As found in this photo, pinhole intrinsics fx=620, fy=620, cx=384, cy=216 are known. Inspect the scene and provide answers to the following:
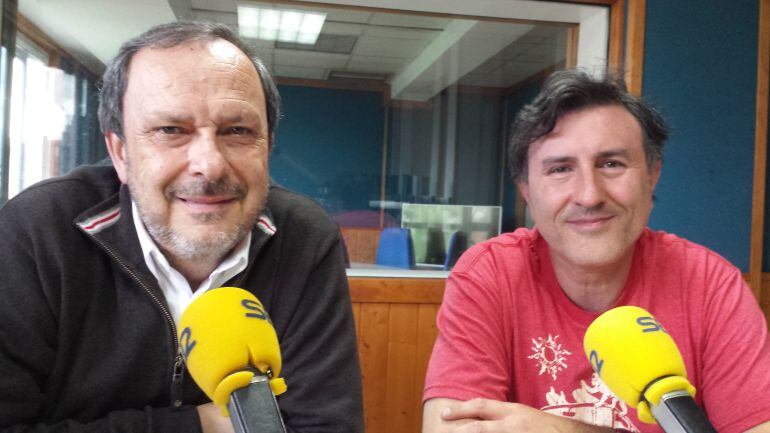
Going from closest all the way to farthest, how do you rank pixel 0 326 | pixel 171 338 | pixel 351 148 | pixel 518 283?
pixel 0 326
pixel 171 338
pixel 518 283
pixel 351 148

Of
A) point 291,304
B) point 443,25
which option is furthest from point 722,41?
point 291,304

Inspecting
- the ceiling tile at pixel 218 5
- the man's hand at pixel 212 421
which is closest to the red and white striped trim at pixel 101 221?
the man's hand at pixel 212 421

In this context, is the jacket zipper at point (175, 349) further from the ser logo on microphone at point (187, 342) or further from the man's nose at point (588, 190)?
the man's nose at point (588, 190)

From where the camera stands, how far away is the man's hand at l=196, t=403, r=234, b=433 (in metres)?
1.11

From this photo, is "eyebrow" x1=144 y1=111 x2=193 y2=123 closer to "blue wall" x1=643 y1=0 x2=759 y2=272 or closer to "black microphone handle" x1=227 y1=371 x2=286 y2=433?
"black microphone handle" x1=227 y1=371 x2=286 y2=433

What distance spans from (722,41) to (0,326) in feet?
9.73

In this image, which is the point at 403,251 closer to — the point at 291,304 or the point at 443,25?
the point at 443,25

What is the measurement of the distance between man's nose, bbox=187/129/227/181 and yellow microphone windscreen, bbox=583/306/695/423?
0.71 m

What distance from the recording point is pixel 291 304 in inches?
51.4

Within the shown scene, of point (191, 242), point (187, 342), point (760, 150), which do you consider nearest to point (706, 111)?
point (760, 150)

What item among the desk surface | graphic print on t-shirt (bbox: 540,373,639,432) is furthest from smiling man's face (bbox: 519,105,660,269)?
the desk surface

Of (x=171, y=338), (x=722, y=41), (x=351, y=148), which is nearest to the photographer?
(x=171, y=338)

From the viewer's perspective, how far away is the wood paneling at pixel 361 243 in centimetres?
324

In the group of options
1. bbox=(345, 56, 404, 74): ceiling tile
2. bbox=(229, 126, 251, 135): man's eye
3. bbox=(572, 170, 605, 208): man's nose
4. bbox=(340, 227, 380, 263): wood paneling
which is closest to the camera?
bbox=(229, 126, 251, 135): man's eye
